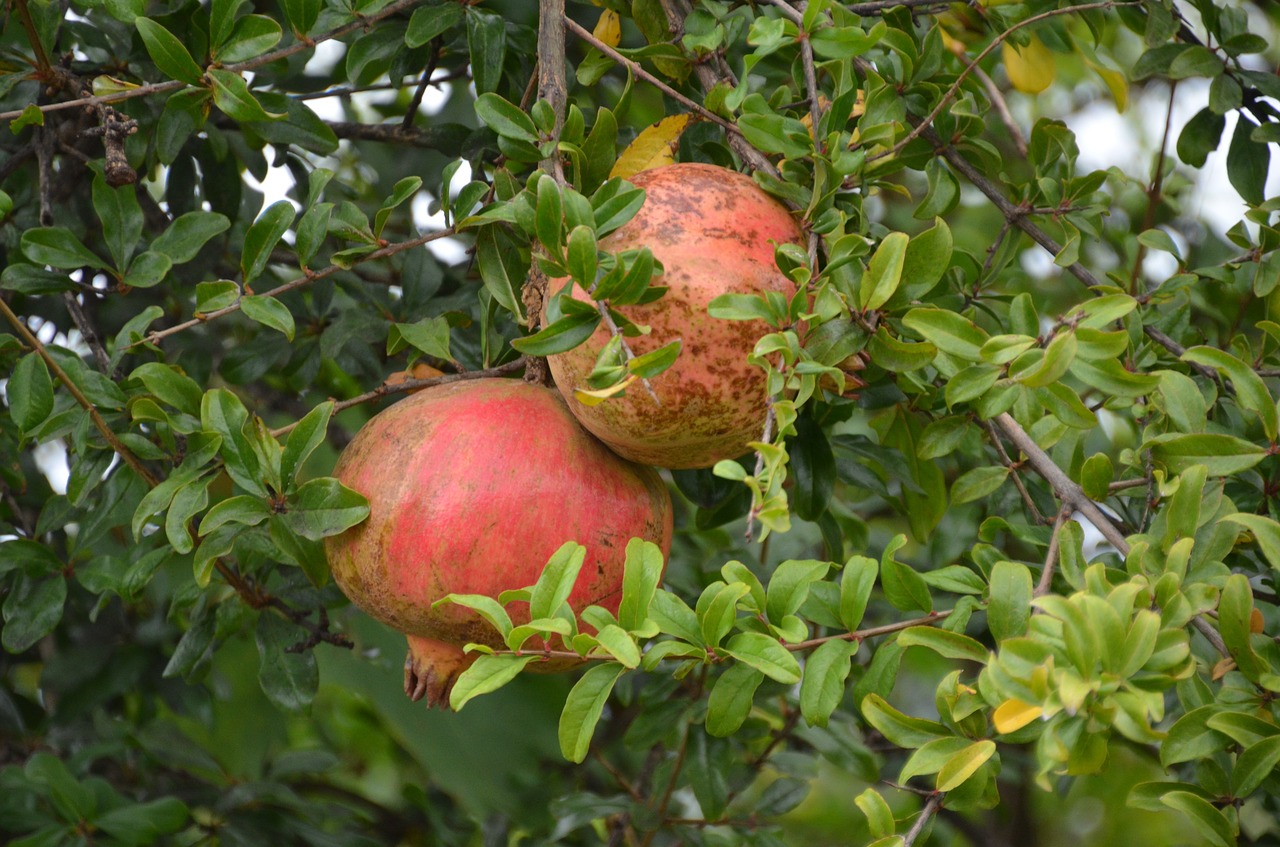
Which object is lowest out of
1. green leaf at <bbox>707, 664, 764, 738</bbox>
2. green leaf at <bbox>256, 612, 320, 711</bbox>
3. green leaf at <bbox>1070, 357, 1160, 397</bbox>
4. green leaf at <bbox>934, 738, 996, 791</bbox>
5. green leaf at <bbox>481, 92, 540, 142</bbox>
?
green leaf at <bbox>256, 612, 320, 711</bbox>

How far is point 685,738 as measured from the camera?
1.58 meters

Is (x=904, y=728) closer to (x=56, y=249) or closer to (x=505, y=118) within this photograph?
(x=505, y=118)

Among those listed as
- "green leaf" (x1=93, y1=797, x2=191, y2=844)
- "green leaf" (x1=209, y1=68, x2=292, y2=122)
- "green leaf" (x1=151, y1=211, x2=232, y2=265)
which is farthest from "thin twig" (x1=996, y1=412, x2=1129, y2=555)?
"green leaf" (x1=93, y1=797, x2=191, y2=844)

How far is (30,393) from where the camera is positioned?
1.12 meters

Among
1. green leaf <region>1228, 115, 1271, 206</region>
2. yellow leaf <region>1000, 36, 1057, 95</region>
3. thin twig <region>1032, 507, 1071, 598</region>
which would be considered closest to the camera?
thin twig <region>1032, 507, 1071, 598</region>

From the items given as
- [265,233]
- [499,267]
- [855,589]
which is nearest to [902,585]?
[855,589]

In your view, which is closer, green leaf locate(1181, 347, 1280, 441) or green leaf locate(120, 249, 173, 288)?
green leaf locate(1181, 347, 1280, 441)

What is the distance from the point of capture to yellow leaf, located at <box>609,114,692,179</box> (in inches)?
45.2

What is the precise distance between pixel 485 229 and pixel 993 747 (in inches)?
23.8

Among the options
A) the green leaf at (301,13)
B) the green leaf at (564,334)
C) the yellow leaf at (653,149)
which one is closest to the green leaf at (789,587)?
the green leaf at (564,334)

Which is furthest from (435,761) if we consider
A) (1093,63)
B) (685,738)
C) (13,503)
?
(1093,63)

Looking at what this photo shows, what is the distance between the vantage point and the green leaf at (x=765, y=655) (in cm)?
82

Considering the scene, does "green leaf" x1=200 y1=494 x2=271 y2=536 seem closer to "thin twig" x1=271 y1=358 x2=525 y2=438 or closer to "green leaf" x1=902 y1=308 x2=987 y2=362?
"thin twig" x1=271 y1=358 x2=525 y2=438

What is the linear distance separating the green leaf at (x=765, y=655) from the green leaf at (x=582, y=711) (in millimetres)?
85
